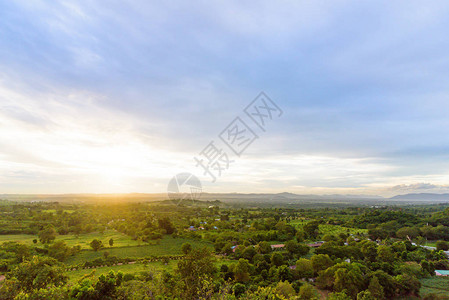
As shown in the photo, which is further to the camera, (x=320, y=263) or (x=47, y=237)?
(x=47, y=237)

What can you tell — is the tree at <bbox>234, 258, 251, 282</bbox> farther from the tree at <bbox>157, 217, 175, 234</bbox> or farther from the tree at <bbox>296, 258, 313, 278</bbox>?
the tree at <bbox>157, 217, 175, 234</bbox>

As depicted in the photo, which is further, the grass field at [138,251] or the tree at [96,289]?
the grass field at [138,251]

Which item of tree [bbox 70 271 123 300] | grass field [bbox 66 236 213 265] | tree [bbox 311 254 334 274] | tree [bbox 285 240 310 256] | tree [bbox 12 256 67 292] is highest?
tree [bbox 12 256 67 292]

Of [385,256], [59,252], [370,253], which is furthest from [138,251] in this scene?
[385,256]

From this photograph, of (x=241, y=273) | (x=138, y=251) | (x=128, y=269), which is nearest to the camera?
(x=241, y=273)

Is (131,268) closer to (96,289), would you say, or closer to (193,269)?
(96,289)

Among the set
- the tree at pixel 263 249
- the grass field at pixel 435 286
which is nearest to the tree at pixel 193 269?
the tree at pixel 263 249

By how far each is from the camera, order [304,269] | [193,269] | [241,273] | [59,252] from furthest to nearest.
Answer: [59,252] → [304,269] → [241,273] → [193,269]

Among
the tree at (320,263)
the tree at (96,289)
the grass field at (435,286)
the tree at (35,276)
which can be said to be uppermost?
the tree at (35,276)

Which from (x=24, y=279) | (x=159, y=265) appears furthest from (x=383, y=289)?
(x=24, y=279)

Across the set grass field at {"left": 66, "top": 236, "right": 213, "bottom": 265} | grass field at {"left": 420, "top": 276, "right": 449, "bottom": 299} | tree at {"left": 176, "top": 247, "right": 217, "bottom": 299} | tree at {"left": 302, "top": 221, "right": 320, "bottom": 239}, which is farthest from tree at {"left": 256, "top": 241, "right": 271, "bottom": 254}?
tree at {"left": 176, "top": 247, "right": 217, "bottom": 299}

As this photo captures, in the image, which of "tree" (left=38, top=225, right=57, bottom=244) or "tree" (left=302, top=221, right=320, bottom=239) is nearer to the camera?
"tree" (left=38, top=225, right=57, bottom=244)

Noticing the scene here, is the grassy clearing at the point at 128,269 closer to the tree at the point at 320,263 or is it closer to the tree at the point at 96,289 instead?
the tree at the point at 96,289

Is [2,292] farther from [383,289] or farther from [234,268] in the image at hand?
[383,289]
